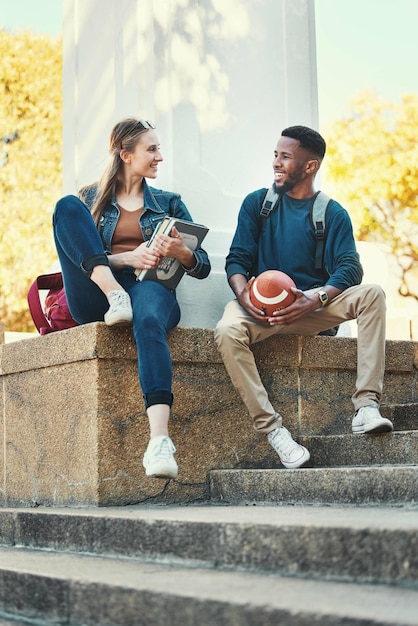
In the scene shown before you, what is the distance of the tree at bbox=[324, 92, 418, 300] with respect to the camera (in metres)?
25.5

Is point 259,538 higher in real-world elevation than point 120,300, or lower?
lower

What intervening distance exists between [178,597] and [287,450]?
1.85m

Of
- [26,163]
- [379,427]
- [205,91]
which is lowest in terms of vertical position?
[379,427]

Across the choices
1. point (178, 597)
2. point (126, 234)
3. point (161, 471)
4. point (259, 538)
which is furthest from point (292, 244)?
point (178, 597)

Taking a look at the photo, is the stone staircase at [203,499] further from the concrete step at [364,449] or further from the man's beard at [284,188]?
the man's beard at [284,188]

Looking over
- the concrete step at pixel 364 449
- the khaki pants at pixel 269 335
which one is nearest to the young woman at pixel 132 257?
the khaki pants at pixel 269 335

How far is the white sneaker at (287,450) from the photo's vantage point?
4.40m

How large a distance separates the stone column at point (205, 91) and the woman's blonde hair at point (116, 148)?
0.52 meters

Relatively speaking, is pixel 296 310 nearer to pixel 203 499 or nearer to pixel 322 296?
pixel 322 296

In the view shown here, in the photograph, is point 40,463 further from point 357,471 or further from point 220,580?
point 220,580

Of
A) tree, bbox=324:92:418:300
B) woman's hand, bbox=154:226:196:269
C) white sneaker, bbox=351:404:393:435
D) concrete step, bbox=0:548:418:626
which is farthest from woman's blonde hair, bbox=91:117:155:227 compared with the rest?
tree, bbox=324:92:418:300

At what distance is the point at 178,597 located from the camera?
2.64m

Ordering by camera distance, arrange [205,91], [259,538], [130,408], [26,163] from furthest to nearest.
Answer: [26,163] → [205,91] → [130,408] → [259,538]

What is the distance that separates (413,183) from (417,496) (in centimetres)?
2266
